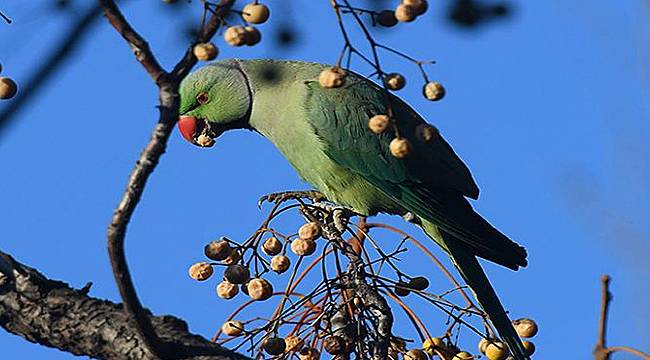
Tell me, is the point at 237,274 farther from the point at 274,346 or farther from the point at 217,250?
the point at 274,346

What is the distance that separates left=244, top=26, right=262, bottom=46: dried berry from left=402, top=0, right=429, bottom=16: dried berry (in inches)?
13.7

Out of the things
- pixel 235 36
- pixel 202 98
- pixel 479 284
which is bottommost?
pixel 235 36

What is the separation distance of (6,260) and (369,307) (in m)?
0.82

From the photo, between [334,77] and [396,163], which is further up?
[396,163]

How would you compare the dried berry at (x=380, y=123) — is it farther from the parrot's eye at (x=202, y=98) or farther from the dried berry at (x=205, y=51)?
the parrot's eye at (x=202, y=98)

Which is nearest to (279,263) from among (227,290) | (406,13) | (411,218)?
(227,290)

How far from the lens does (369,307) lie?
2.29m

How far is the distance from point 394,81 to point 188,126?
191 cm

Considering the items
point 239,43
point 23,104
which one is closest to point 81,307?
point 239,43

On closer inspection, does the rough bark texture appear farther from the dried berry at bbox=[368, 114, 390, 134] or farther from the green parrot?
the green parrot

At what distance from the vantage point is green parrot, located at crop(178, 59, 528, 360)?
3.39 meters

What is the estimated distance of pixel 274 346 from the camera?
2.27 m

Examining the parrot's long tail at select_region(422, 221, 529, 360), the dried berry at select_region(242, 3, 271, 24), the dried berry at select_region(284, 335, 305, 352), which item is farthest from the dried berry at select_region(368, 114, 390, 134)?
the parrot's long tail at select_region(422, 221, 529, 360)

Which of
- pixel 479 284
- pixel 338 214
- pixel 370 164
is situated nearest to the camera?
pixel 338 214
